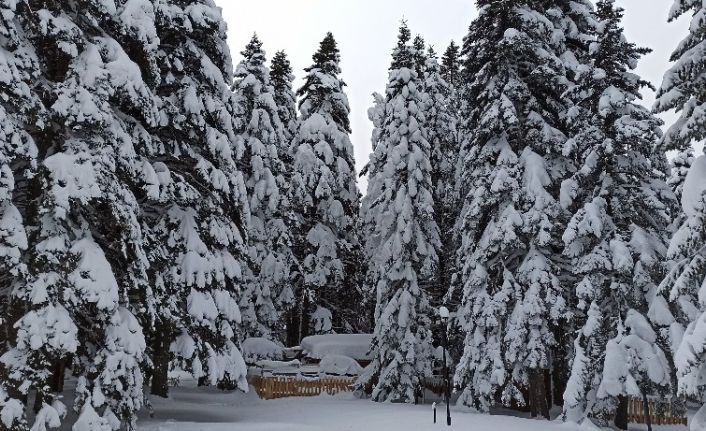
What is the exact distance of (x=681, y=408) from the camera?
1595cm

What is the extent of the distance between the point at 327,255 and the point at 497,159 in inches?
575

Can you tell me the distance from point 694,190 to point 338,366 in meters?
22.1

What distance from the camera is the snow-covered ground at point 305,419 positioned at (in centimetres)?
1530

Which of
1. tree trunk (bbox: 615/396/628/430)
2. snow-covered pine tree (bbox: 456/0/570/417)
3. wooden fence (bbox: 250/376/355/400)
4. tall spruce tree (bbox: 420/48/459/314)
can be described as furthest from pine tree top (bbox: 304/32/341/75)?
tree trunk (bbox: 615/396/628/430)

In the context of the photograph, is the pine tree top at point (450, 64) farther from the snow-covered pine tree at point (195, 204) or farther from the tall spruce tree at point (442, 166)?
the snow-covered pine tree at point (195, 204)

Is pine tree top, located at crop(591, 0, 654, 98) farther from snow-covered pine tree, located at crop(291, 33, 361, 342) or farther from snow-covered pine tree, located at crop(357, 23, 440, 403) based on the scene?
snow-covered pine tree, located at crop(291, 33, 361, 342)

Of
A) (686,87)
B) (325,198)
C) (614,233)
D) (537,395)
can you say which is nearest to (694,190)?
(686,87)

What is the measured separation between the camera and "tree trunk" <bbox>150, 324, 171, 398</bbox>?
16891 mm

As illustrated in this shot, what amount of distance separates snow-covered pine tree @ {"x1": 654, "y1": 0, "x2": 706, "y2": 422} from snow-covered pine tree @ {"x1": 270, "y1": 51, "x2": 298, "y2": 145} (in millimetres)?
Result: 26744

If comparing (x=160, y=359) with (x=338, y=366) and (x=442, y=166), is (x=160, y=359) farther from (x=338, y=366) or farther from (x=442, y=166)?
(x=442, y=166)

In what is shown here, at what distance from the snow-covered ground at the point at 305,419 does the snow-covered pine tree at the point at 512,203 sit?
2.27 m

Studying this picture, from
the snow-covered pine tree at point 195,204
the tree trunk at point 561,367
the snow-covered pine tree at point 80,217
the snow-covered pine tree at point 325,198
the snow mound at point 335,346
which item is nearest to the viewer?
the snow-covered pine tree at point 80,217

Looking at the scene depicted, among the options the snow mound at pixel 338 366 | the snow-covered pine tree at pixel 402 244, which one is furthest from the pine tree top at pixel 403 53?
the snow mound at pixel 338 366

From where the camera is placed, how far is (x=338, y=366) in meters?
30.7
